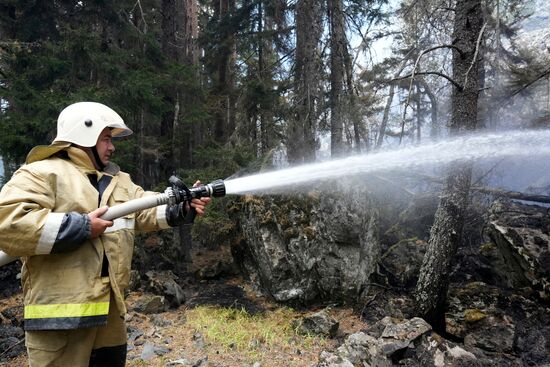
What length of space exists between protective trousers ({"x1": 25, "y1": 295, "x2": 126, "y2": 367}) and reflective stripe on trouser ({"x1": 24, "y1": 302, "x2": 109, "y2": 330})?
112mm

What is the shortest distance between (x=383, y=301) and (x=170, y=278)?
4.71 meters

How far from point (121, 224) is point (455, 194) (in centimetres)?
513

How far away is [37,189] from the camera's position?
7.50 feet

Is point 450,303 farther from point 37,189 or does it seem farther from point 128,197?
point 37,189

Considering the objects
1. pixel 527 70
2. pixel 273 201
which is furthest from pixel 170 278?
pixel 527 70

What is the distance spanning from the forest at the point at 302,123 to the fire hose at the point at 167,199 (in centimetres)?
285

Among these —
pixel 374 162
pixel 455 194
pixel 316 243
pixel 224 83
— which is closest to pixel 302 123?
pixel 374 162

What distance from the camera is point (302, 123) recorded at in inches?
317

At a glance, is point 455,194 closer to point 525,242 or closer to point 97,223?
point 525,242

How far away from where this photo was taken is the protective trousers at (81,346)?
236cm

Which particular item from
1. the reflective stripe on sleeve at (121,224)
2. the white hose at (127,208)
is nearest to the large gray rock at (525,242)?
the white hose at (127,208)

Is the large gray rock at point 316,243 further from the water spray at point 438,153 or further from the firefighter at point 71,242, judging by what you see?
the firefighter at point 71,242

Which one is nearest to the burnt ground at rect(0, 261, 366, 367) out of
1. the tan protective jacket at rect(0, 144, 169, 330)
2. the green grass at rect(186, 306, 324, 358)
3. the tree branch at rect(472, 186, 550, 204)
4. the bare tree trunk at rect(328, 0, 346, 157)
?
the green grass at rect(186, 306, 324, 358)

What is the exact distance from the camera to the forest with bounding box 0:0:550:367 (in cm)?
586
